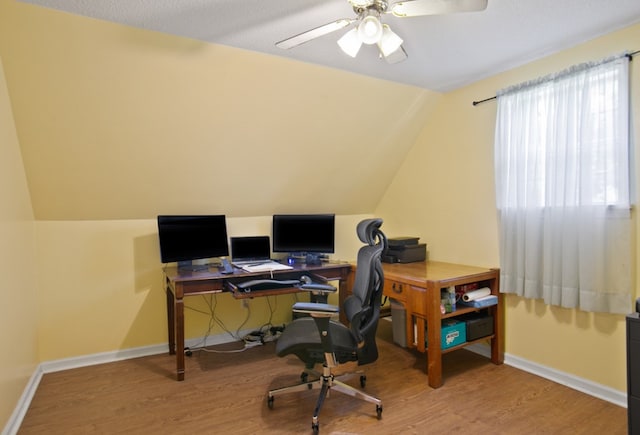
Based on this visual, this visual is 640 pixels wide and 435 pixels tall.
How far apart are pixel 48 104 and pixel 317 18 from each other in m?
1.78

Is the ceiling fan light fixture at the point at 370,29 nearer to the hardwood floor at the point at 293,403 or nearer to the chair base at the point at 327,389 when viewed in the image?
the chair base at the point at 327,389

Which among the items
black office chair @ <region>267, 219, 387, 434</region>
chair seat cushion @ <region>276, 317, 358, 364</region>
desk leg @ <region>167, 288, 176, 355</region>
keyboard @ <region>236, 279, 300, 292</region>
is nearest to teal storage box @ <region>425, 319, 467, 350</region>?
black office chair @ <region>267, 219, 387, 434</region>

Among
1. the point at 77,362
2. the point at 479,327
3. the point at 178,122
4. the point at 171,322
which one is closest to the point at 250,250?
the point at 171,322

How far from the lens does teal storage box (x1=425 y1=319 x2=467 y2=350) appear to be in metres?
2.62

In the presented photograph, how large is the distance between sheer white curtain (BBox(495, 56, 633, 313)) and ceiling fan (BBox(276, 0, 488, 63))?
129 cm

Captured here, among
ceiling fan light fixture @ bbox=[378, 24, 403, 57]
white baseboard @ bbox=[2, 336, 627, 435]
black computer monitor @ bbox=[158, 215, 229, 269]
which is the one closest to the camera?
ceiling fan light fixture @ bbox=[378, 24, 403, 57]

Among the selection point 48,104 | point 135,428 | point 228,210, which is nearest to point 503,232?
point 228,210

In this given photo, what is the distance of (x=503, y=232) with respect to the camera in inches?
111

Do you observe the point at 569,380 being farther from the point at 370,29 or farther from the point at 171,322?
the point at 171,322

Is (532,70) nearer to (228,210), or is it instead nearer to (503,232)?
(503,232)

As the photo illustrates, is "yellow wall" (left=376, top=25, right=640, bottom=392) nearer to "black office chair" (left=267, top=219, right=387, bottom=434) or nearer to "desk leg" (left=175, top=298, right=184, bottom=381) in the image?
"black office chair" (left=267, top=219, right=387, bottom=434)

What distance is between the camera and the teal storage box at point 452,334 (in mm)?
2622

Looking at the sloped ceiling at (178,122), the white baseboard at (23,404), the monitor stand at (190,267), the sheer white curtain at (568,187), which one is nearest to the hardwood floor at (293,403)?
the white baseboard at (23,404)

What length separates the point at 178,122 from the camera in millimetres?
2664
